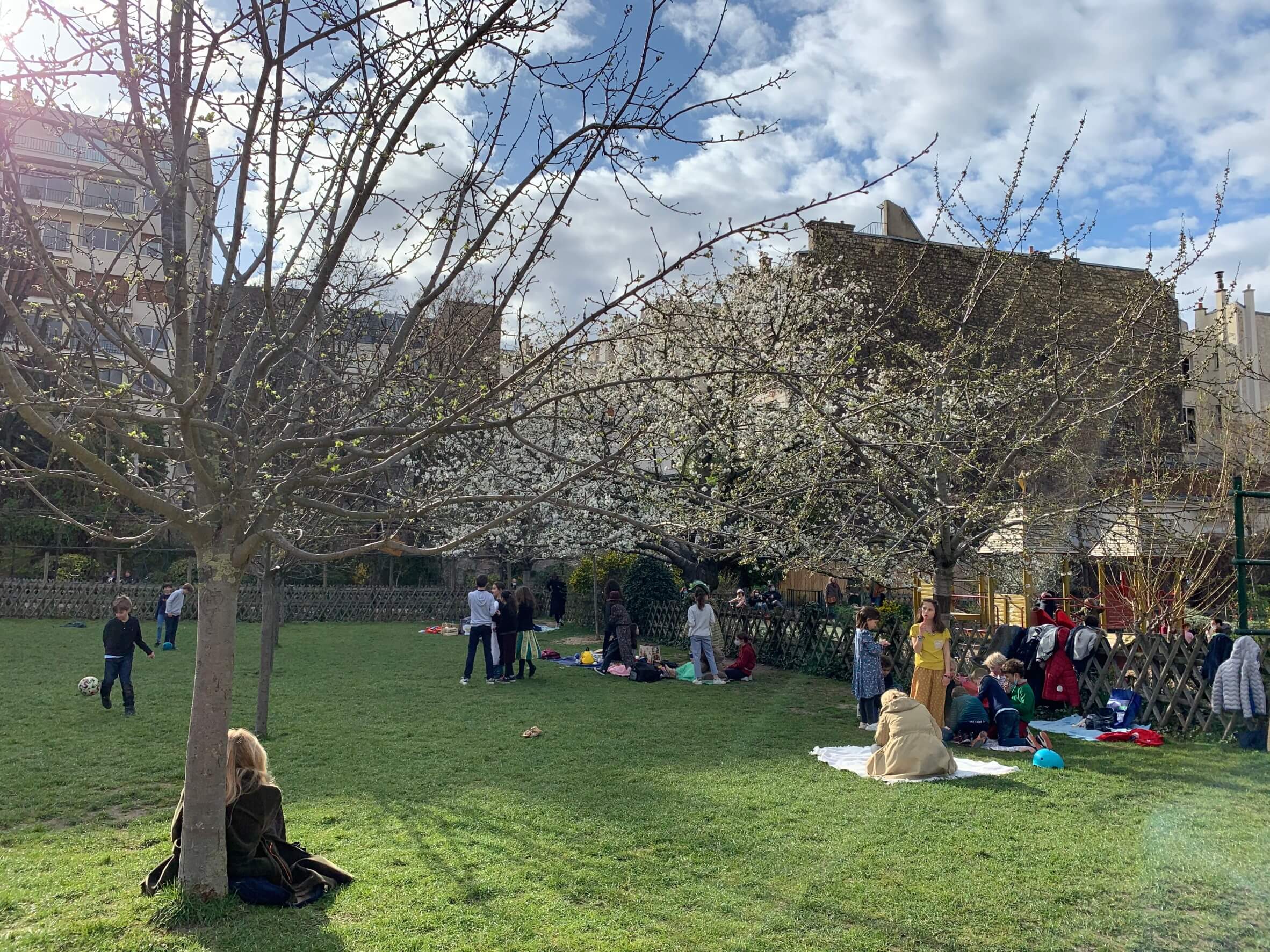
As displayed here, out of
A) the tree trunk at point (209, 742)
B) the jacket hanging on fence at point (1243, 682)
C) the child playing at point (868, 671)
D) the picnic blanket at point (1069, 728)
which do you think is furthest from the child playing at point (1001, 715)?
the tree trunk at point (209, 742)

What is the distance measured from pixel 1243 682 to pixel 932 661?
3558mm

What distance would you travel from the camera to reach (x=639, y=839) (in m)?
6.66

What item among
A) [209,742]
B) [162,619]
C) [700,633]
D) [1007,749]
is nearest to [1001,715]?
[1007,749]

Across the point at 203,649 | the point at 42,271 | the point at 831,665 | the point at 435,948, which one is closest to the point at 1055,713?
the point at 831,665

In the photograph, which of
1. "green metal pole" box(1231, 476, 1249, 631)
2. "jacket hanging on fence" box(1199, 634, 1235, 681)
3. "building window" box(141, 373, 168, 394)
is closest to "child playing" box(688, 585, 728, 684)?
"jacket hanging on fence" box(1199, 634, 1235, 681)

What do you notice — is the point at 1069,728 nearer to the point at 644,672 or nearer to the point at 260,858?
the point at 644,672

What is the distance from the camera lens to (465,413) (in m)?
5.01

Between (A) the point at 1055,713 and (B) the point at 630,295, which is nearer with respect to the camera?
(B) the point at 630,295

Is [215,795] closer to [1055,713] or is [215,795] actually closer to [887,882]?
[887,882]

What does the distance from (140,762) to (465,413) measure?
6.57 metres

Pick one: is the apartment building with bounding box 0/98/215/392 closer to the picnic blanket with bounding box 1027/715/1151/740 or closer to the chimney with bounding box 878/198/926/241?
the picnic blanket with bounding box 1027/715/1151/740

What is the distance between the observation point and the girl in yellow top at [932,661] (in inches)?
418

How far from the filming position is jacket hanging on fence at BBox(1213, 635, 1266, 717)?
10656mm

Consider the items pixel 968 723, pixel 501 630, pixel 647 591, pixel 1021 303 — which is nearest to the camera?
pixel 968 723
